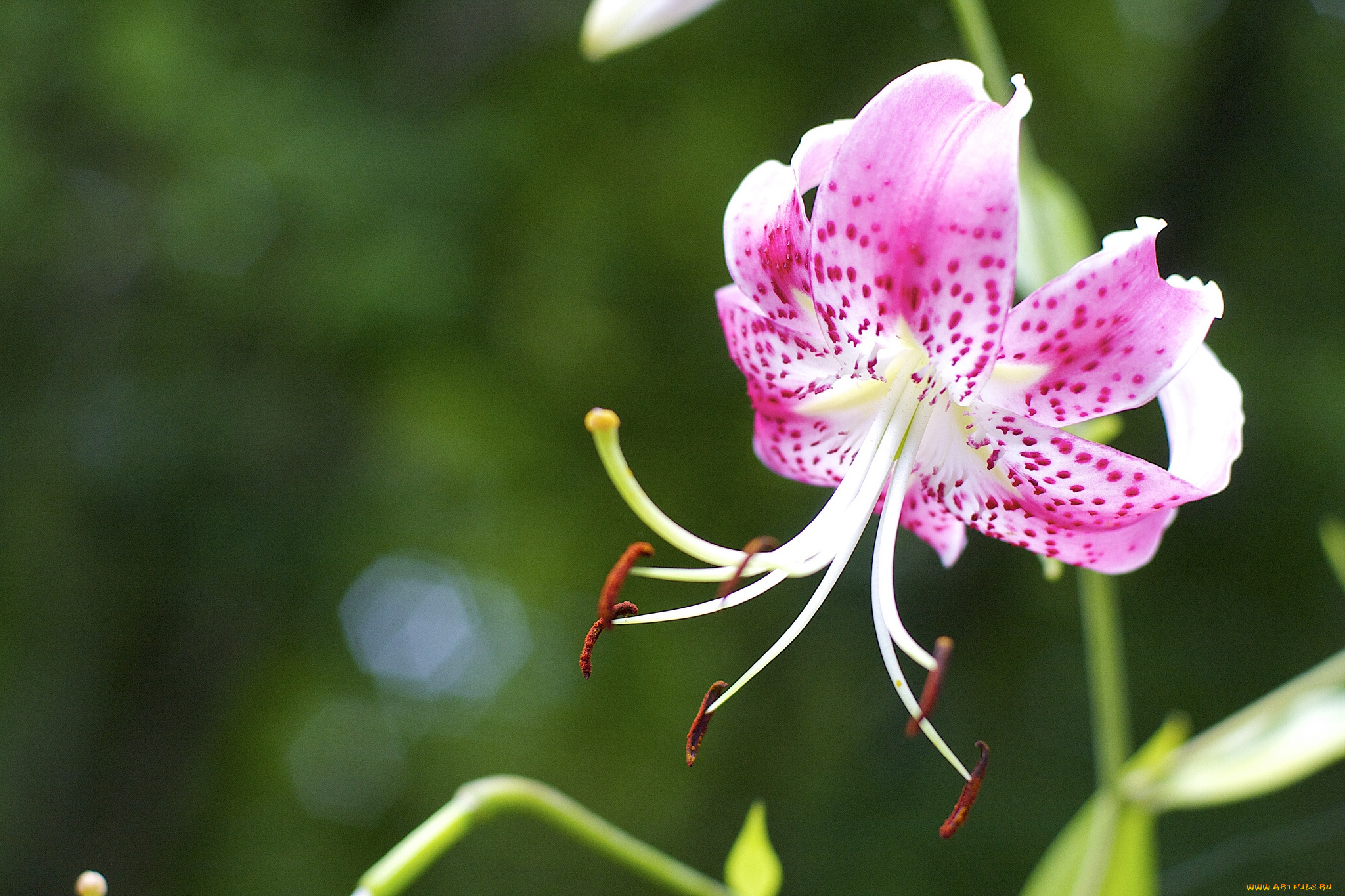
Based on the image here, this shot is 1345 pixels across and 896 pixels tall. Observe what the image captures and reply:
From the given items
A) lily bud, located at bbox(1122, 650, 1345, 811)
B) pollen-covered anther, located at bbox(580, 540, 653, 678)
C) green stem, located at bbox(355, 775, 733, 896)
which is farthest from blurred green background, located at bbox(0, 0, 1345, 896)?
pollen-covered anther, located at bbox(580, 540, 653, 678)

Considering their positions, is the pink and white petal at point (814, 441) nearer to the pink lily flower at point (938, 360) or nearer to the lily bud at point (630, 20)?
the pink lily flower at point (938, 360)

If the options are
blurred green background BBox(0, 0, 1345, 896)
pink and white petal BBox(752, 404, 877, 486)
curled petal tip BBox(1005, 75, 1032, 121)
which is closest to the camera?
curled petal tip BBox(1005, 75, 1032, 121)

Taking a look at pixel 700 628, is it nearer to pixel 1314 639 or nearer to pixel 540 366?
pixel 540 366

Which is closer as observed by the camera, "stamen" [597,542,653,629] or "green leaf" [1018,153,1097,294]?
"stamen" [597,542,653,629]

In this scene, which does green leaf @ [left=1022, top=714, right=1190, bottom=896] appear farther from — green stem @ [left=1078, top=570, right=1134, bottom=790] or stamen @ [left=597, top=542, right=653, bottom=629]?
stamen @ [left=597, top=542, right=653, bottom=629]

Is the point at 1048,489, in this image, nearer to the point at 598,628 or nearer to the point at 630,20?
the point at 598,628

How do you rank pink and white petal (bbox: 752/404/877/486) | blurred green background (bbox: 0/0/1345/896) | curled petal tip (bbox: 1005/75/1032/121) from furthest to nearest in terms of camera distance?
1. blurred green background (bbox: 0/0/1345/896)
2. pink and white petal (bbox: 752/404/877/486)
3. curled petal tip (bbox: 1005/75/1032/121)

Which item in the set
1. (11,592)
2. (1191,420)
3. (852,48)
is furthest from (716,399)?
(1191,420)

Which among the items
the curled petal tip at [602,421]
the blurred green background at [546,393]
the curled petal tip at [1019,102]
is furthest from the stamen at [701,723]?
the blurred green background at [546,393]
